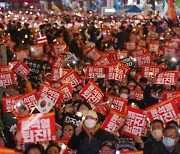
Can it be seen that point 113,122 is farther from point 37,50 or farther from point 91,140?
point 37,50

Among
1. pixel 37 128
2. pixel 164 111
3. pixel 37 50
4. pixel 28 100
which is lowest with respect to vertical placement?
pixel 37 50

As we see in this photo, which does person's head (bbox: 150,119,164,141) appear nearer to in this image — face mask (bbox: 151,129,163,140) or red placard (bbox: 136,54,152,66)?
face mask (bbox: 151,129,163,140)

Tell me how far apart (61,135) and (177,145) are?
1.80 metres

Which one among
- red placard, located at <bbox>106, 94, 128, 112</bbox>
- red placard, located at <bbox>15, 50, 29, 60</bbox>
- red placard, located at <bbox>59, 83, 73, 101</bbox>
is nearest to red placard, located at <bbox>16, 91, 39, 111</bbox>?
red placard, located at <bbox>59, 83, 73, 101</bbox>

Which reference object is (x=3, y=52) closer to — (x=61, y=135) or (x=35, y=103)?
(x=35, y=103)

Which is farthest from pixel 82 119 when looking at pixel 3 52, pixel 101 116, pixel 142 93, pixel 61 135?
pixel 3 52

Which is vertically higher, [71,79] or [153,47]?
[71,79]

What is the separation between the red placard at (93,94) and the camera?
10117 mm

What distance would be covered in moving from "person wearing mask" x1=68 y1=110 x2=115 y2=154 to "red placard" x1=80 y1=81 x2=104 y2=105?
8.45 feet

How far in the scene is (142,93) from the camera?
35.4 feet

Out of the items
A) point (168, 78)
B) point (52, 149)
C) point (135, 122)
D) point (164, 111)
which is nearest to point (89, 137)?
point (52, 149)

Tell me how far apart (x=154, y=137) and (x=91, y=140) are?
810 millimetres

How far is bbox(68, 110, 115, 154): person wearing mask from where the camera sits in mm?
7238

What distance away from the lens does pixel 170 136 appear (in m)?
7.07
